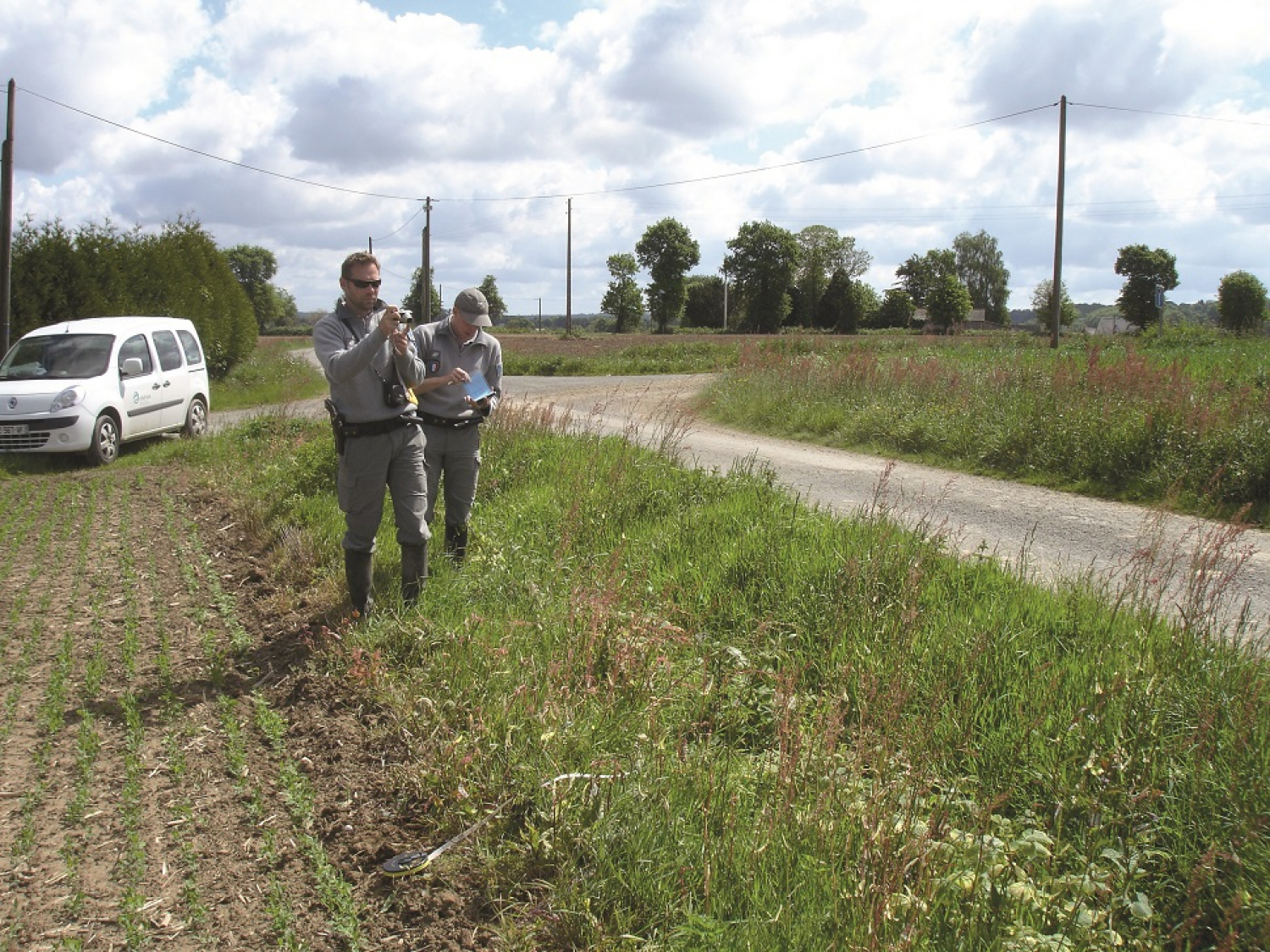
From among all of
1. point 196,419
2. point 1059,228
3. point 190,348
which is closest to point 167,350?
point 190,348

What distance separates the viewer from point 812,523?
669cm

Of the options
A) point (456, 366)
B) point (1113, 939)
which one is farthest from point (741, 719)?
point (456, 366)

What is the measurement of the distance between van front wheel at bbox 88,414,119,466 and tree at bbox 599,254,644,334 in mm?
75854

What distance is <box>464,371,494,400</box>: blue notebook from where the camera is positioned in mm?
6148

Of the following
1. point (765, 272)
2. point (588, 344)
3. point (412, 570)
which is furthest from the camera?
point (765, 272)

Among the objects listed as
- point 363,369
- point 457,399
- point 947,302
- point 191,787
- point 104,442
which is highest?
point 947,302

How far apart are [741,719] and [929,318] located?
96.8 meters

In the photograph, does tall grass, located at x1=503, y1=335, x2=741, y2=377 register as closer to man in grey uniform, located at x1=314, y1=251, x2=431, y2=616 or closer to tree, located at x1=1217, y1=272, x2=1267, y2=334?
man in grey uniform, located at x1=314, y1=251, x2=431, y2=616

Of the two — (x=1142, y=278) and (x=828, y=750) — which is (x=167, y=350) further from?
(x=1142, y=278)

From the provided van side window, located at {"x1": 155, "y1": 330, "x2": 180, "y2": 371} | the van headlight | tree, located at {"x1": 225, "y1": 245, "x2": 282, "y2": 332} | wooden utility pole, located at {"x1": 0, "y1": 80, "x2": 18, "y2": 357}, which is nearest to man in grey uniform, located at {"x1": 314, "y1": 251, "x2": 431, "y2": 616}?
the van headlight

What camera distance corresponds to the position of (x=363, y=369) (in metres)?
5.03

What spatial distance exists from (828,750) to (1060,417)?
8.94 m

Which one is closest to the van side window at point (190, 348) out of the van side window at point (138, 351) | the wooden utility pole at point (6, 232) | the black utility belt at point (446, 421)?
the van side window at point (138, 351)

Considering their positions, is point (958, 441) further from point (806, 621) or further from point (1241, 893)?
point (1241, 893)
